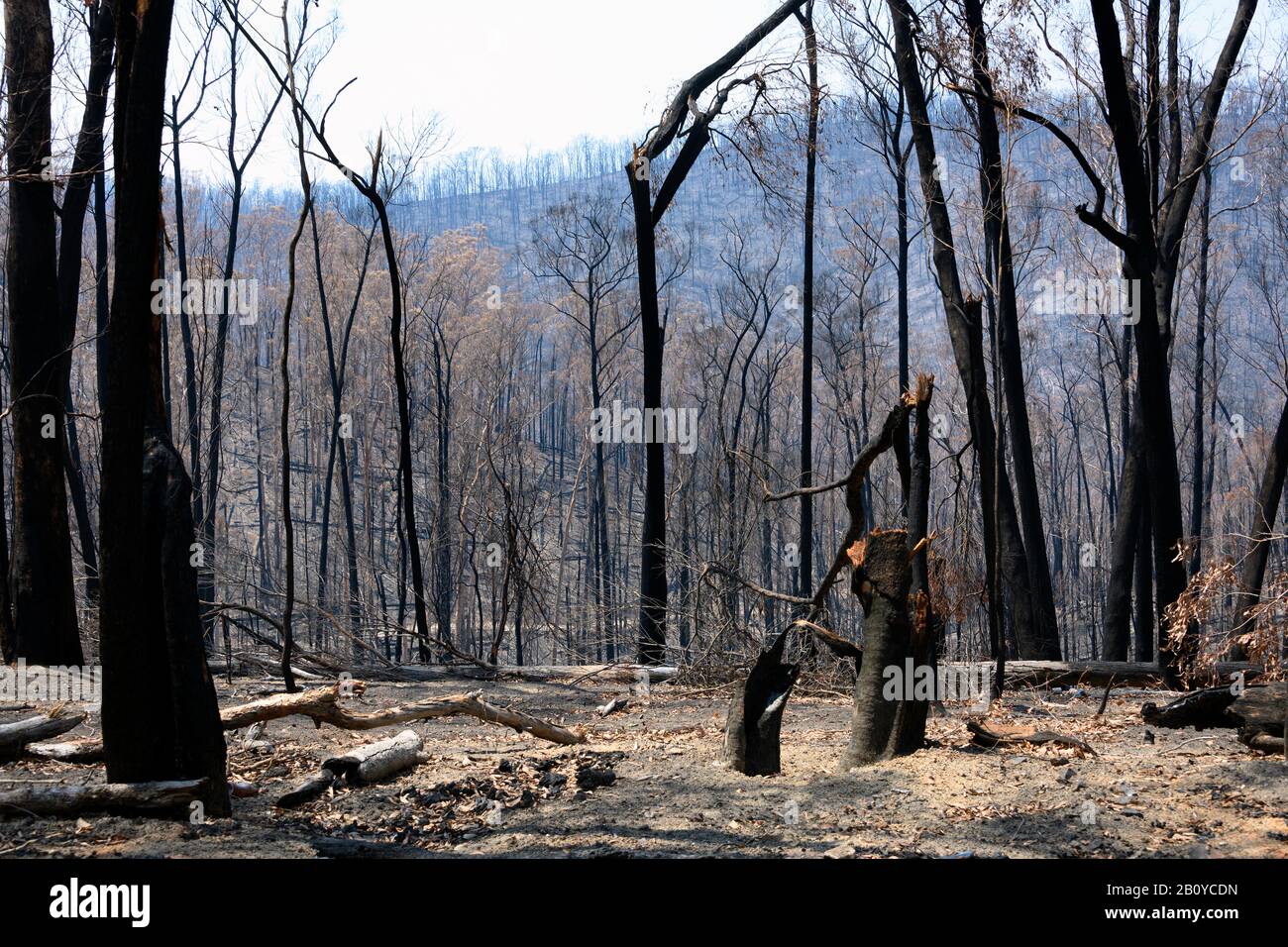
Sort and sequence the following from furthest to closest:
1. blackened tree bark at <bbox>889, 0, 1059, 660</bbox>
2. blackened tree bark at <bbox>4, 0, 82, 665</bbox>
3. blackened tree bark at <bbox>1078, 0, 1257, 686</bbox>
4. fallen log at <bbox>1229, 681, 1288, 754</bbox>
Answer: blackened tree bark at <bbox>889, 0, 1059, 660</bbox>, blackened tree bark at <bbox>4, 0, 82, 665</bbox>, blackened tree bark at <bbox>1078, 0, 1257, 686</bbox>, fallen log at <bbox>1229, 681, 1288, 754</bbox>

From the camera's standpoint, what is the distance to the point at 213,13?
65.8ft

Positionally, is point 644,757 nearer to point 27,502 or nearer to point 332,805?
point 332,805

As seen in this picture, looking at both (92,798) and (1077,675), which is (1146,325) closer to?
(1077,675)

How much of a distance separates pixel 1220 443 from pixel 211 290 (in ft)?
161

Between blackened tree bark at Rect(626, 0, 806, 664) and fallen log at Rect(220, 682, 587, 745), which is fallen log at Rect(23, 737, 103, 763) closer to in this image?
fallen log at Rect(220, 682, 587, 745)

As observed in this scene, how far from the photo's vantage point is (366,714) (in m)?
6.67

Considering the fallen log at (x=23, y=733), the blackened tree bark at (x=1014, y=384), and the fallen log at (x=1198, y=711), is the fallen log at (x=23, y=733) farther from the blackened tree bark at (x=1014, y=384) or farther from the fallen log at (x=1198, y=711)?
the blackened tree bark at (x=1014, y=384)

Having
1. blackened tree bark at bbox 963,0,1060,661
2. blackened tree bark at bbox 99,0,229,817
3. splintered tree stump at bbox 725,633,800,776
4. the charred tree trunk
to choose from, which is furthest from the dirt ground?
the charred tree trunk

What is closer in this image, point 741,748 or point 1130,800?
point 1130,800

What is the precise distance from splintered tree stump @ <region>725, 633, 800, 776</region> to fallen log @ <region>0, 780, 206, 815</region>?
3.14 meters

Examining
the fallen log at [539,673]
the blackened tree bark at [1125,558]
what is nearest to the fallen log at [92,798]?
the fallen log at [539,673]

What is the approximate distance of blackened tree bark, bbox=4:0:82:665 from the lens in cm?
926

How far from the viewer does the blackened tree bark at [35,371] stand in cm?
926
